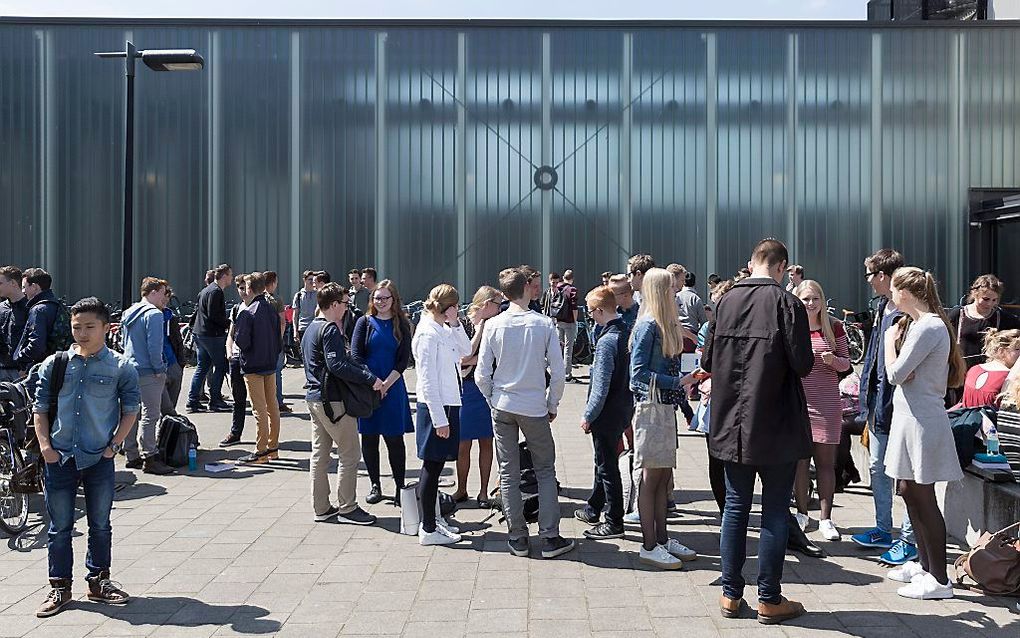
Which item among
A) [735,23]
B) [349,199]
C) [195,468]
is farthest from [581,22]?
[195,468]

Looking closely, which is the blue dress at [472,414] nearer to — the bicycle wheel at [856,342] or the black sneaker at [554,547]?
the black sneaker at [554,547]

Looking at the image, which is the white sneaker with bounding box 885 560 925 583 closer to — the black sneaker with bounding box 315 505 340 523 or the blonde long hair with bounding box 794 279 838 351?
the blonde long hair with bounding box 794 279 838 351

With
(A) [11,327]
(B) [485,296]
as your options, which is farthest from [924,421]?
(A) [11,327]

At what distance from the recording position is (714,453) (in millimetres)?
5242

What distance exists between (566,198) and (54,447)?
616 inches

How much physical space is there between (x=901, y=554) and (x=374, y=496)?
13.8 feet

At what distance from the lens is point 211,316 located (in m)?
11.6

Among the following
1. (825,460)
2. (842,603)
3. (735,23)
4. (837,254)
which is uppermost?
(735,23)

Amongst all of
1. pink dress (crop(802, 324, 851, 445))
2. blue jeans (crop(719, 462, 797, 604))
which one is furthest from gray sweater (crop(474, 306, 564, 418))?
pink dress (crop(802, 324, 851, 445))

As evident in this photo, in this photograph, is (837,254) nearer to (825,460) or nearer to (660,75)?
(660,75)

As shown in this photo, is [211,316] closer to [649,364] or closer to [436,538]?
[436,538]

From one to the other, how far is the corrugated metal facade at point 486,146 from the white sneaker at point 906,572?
14.5 meters

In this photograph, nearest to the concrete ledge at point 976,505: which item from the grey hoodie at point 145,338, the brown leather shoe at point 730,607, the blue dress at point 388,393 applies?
the brown leather shoe at point 730,607

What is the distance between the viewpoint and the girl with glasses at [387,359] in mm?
7609
